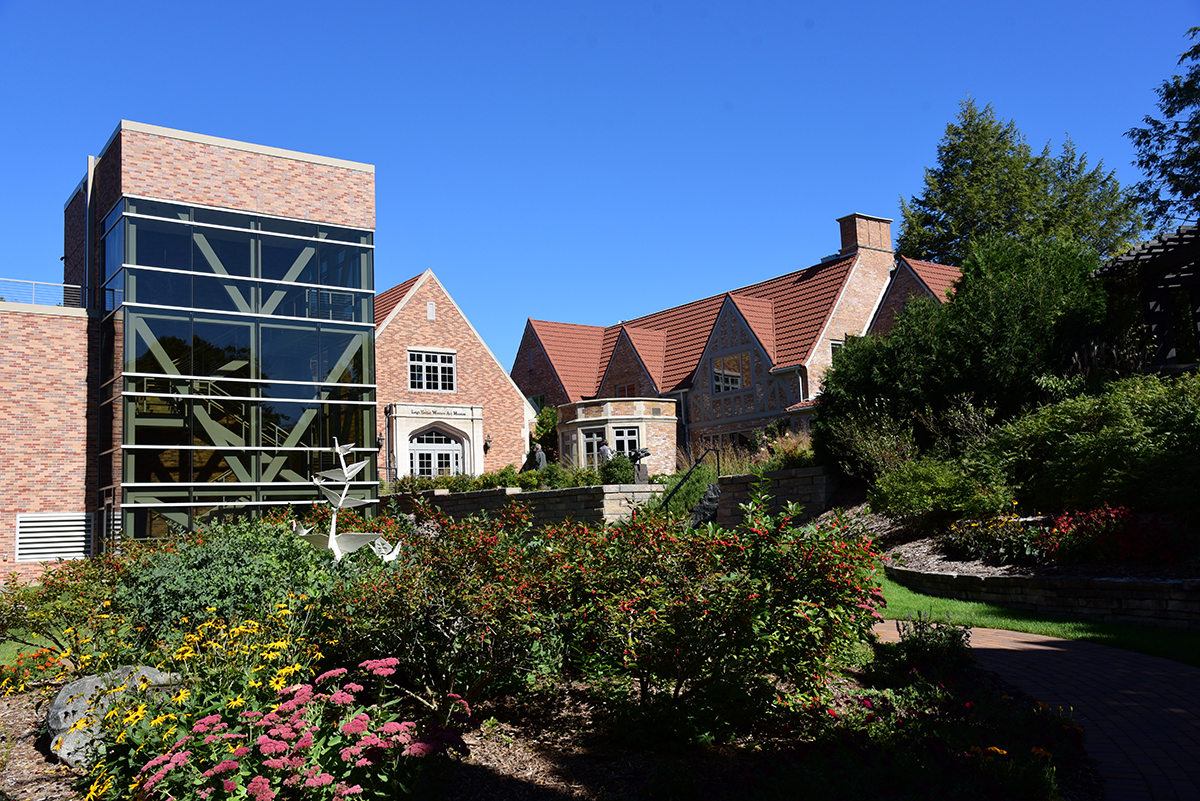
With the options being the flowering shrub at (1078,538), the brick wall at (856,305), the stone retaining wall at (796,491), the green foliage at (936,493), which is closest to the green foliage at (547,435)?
the brick wall at (856,305)

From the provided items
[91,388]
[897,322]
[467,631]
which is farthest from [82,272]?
[467,631]

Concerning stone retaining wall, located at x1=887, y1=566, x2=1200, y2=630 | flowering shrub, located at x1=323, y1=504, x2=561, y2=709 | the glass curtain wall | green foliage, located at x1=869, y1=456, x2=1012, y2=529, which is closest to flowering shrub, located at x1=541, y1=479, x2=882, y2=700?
flowering shrub, located at x1=323, y1=504, x2=561, y2=709

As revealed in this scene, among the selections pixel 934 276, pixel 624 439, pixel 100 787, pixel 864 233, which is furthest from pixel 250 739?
pixel 864 233

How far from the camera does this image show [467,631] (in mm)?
5812

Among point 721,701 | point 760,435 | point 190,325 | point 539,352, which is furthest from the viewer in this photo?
point 539,352

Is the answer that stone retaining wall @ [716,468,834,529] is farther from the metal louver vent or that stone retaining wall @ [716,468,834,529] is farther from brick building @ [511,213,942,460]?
the metal louver vent

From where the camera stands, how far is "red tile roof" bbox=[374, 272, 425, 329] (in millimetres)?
31281

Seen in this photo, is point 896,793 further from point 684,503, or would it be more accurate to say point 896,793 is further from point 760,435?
point 760,435

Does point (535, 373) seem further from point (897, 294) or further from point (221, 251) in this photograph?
point (221, 251)

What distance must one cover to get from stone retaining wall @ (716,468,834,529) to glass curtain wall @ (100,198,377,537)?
12.2m

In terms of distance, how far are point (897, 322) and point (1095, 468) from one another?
6532mm

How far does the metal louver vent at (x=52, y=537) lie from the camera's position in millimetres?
20875

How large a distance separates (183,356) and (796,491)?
15.9m

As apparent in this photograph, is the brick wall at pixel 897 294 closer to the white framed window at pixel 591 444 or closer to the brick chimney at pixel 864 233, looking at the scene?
the brick chimney at pixel 864 233
